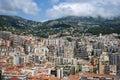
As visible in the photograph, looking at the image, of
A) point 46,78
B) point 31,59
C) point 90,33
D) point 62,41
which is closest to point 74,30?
point 90,33

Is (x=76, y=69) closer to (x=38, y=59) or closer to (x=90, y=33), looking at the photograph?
(x=38, y=59)

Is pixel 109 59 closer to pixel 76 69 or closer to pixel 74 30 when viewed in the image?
pixel 76 69

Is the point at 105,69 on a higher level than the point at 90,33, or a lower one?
lower

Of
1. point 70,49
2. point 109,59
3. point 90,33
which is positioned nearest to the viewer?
point 109,59

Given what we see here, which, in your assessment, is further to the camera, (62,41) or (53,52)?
(62,41)

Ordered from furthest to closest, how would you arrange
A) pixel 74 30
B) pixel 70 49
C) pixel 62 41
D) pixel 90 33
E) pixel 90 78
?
pixel 74 30 < pixel 90 33 < pixel 62 41 < pixel 70 49 < pixel 90 78

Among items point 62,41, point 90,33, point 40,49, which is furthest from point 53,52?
point 90,33
